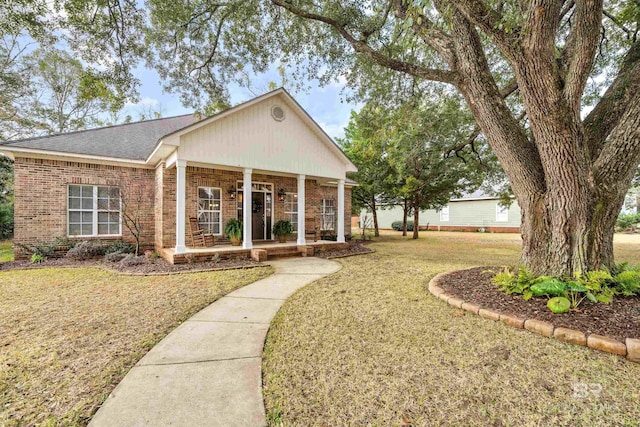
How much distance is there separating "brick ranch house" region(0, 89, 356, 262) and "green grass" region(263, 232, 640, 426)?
5640 mm

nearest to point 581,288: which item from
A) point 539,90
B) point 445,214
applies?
point 539,90

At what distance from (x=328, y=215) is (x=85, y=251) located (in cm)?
914

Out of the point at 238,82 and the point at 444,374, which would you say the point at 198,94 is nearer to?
the point at 238,82

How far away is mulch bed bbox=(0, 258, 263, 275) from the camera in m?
6.46

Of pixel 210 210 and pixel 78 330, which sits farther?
pixel 210 210

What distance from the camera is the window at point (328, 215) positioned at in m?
13.1

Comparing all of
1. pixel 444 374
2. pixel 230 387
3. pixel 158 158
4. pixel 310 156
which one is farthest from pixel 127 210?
pixel 444 374

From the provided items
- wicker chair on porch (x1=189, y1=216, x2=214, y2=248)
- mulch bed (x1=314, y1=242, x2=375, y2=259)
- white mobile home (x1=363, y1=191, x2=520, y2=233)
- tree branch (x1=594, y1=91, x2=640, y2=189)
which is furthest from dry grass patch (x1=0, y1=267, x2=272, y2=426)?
white mobile home (x1=363, y1=191, x2=520, y2=233)

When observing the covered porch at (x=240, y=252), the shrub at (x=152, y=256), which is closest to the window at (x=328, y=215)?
the covered porch at (x=240, y=252)

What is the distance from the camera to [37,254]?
7727 millimetres

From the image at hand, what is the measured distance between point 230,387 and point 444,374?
1767mm

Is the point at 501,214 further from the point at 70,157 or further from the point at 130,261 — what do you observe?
the point at 70,157

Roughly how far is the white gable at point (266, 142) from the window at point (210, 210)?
1.92 metres

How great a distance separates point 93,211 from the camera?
876 cm
